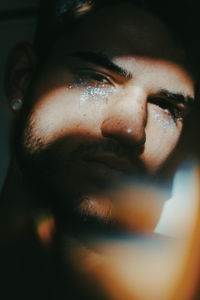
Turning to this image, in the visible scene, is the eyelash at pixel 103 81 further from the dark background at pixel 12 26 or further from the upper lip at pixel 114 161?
the dark background at pixel 12 26

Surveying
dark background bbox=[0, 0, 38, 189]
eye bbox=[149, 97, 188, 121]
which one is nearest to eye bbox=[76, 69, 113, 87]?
eye bbox=[149, 97, 188, 121]

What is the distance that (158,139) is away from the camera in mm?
1029

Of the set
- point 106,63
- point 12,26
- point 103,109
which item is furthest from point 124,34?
point 12,26

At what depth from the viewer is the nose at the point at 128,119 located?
0.94 m

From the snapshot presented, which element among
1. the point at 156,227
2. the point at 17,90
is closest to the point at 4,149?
the point at 17,90

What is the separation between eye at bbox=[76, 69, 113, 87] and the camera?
1006 millimetres

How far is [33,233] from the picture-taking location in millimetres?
1129

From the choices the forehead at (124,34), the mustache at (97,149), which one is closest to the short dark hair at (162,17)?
the forehead at (124,34)

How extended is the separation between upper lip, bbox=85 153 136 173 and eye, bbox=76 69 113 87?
0.21m

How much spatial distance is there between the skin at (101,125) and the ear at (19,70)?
6cm

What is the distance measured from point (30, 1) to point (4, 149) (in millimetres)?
595

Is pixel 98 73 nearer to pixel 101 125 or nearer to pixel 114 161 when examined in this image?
pixel 101 125

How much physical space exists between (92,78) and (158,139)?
0.26 metres

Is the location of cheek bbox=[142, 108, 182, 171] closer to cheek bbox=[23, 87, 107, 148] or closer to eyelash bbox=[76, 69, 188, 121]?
eyelash bbox=[76, 69, 188, 121]
